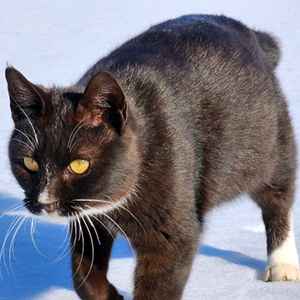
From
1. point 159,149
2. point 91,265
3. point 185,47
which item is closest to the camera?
point 159,149

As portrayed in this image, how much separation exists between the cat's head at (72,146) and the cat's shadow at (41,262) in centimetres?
76

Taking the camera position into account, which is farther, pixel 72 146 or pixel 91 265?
pixel 91 265

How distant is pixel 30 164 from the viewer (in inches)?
92.2

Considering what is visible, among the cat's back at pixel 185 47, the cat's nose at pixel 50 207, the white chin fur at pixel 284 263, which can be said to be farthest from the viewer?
the white chin fur at pixel 284 263

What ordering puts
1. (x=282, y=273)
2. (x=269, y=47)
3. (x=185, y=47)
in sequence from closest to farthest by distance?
1. (x=185, y=47)
2. (x=282, y=273)
3. (x=269, y=47)

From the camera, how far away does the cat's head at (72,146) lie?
229 cm

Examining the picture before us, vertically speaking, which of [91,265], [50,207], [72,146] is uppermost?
[72,146]

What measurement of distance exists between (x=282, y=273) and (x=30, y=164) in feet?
4.38

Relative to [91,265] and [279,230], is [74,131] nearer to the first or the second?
A: [91,265]

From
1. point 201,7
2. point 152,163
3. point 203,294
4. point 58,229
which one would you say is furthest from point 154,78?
point 201,7

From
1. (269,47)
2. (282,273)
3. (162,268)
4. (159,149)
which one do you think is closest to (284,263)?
(282,273)

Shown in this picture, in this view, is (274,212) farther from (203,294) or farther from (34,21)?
(34,21)

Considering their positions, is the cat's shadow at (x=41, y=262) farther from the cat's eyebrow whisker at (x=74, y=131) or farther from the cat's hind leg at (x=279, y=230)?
the cat's eyebrow whisker at (x=74, y=131)

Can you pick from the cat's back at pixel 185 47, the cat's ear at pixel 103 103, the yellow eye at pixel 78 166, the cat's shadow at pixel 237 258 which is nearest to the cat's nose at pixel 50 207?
the yellow eye at pixel 78 166
